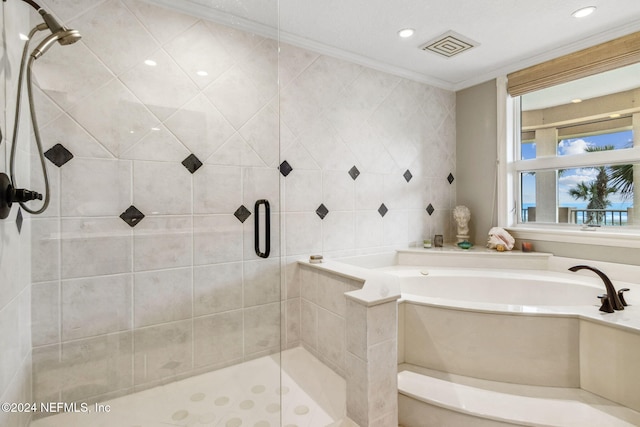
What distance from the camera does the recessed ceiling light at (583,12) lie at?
1.96 meters

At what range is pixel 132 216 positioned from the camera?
1.41 meters

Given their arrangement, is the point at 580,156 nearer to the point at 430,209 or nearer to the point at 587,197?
the point at 587,197

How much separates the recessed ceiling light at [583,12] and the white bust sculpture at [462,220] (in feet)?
5.33

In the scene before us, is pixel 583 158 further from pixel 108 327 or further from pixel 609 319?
pixel 108 327

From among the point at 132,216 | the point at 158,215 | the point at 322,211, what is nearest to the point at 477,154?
the point at 322,211

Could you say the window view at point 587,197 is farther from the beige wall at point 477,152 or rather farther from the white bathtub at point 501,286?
the white bathtub at point 501,286

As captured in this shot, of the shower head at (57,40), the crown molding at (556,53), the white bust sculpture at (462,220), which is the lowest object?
the white bust sculpture at (462,220)

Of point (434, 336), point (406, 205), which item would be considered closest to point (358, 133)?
point (406, 205)

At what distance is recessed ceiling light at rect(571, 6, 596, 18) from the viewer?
1960 mm

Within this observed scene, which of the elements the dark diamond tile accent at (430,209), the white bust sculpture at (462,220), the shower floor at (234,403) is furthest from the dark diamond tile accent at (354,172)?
the shower floor at (234,403)

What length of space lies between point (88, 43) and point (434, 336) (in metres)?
2.16

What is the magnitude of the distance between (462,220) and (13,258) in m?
3.13

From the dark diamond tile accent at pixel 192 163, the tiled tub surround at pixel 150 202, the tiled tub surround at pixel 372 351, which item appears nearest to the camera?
the tiled tub surround at pixel 150 202

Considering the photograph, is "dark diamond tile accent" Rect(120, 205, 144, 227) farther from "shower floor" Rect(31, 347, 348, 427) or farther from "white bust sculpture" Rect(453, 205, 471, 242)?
"white bust sculpture" Rect(453, 205, 471, 242)
